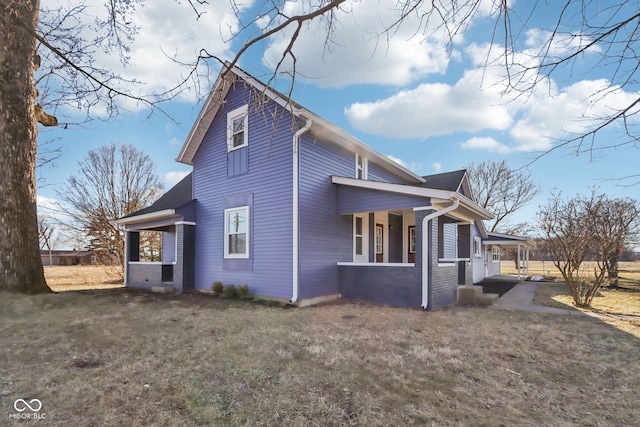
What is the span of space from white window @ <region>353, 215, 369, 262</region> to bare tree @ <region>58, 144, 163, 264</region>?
15.8 m

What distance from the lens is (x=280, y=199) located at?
9.38m

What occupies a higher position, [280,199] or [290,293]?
[280,199]

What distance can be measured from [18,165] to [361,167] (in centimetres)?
937

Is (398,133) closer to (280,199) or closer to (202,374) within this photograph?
(280,199)

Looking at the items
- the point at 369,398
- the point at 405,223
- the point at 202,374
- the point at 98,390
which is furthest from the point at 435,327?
the point at 405,223

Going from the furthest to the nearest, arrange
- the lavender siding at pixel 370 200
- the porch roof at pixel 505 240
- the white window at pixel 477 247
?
the porch roof at pixel 505 240 → the white window at pixel 477 247 → the lavender siding at pixel 370 200

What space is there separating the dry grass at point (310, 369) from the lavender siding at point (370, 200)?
2.91 metres

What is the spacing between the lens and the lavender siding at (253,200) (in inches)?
364

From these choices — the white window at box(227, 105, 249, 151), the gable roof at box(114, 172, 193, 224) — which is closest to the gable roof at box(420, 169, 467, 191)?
the white window at box(227, 105, 249, 151)

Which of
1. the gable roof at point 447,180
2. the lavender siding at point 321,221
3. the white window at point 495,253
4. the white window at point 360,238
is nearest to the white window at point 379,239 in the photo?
the white window at point 360,238

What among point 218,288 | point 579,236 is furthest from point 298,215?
point 579,236

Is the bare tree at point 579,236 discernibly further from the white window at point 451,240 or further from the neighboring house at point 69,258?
the neighboring house at point 69,258

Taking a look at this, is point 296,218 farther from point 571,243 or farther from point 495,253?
point 495,253

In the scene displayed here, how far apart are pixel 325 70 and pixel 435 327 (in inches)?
203
